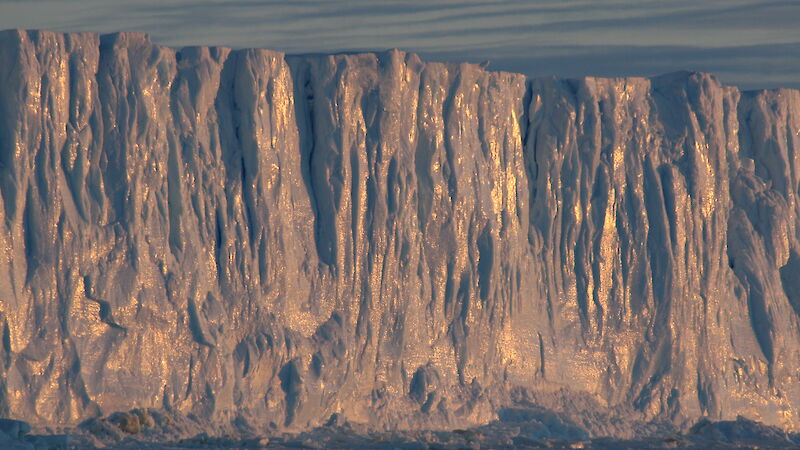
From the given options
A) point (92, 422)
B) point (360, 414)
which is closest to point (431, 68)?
point (360, 414)

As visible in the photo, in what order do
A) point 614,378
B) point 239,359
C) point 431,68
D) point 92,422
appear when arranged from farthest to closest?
point 614,378 → point 431,68 → point 239,359 → point 92,422

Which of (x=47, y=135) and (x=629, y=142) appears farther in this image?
(x=629, y=142)

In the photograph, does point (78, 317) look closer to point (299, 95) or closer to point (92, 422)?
point (92, 422)

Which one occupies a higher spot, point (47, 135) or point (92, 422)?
point (47, 135)

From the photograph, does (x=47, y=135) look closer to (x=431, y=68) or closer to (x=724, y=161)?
(x=431, y=68)

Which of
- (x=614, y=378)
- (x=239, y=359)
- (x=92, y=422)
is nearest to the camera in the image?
(x=92, y=422)

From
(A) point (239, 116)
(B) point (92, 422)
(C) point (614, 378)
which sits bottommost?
(B) point (92, 422)

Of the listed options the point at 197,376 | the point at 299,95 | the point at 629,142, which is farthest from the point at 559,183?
the point at 197,376
